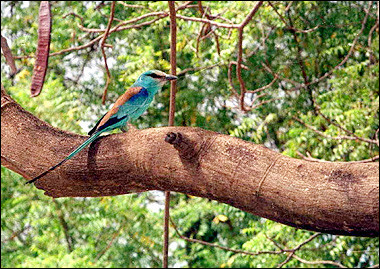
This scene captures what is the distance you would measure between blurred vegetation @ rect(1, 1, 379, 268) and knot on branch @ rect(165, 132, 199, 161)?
99.7 inches

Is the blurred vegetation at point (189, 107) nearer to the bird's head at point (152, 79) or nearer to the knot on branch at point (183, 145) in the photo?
the bird's head at point (152, 79)

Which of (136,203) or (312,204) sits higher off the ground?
(312,204)

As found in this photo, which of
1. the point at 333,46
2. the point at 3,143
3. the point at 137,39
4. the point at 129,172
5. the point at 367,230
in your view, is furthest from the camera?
the point at 137,39

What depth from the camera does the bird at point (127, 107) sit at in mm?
1351

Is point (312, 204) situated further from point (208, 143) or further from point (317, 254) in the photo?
point (317, 254)

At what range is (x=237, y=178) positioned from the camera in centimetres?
112

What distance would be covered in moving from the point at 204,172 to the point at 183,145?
63 mm

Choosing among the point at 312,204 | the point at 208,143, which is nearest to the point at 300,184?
the point at 312,204

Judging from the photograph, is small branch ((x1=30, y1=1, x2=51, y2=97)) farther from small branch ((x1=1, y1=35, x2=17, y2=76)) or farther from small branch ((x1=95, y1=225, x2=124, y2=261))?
small branch ((x1=95, y1=225, x2=124, y2=261))

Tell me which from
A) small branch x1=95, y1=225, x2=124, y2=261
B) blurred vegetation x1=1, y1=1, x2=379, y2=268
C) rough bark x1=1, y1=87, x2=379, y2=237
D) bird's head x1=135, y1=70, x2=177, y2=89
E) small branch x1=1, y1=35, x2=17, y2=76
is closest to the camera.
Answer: rough bark x1=1, y1=87, x2=379, y2=237

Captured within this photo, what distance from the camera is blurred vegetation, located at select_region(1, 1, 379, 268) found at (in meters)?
3.84

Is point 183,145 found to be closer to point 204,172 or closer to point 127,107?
point 204,172

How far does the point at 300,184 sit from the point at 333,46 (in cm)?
328

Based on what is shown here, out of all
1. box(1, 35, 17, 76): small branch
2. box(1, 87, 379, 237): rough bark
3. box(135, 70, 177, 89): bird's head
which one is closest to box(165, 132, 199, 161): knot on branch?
box(1, 87, 379, 237): rough bark
